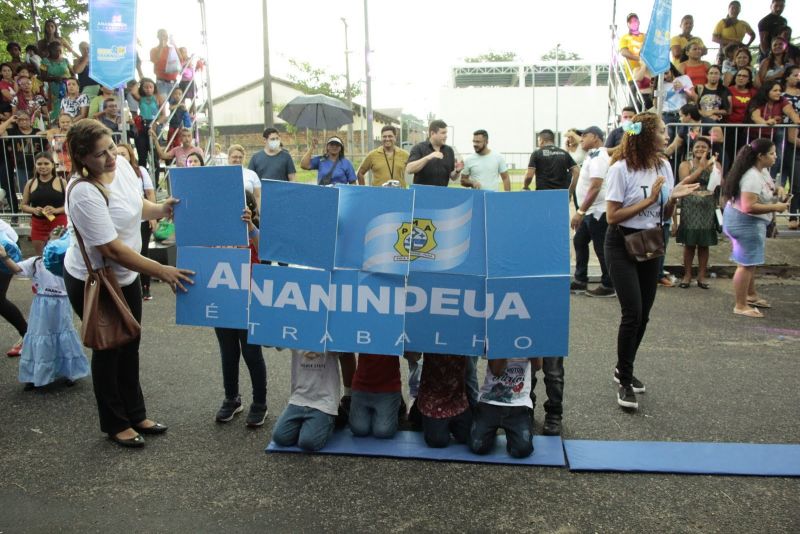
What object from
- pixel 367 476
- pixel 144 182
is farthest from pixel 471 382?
pixel 144 182

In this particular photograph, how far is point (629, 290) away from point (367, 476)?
2135mm

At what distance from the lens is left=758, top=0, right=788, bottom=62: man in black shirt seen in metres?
10.8

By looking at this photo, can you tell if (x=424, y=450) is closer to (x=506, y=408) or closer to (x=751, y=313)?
(x=506, y=408)

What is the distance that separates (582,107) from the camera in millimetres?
31766

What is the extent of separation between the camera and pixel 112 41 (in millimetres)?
8820

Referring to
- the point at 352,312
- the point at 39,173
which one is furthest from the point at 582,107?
the point at 352,312

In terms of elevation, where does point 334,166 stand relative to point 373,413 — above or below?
above

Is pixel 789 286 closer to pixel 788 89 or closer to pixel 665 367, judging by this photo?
pixel 788 89

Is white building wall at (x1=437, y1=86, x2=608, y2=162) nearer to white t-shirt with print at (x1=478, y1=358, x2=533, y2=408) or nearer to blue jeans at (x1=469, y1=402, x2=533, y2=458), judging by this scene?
white t-shirt with print at (x1=478, y1=358, x2=533, y2=408)

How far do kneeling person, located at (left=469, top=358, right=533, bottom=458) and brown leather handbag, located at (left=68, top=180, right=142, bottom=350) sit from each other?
207 centimetres

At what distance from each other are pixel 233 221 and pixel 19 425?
2019mm

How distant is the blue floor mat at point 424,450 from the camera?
3672 millimetres

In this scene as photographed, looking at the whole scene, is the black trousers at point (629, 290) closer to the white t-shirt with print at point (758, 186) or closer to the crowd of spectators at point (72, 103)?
the white t-shirt with print at point (758, 186)

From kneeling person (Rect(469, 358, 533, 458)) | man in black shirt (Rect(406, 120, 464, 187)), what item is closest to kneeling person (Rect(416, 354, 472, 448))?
kneeling person (Rect(469, 358, 533, 458))
